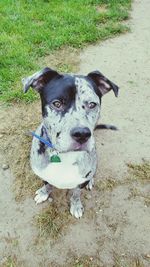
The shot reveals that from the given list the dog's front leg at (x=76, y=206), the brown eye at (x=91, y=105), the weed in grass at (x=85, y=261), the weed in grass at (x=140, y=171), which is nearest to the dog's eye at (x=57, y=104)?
the brown eye at (x=91, y=105)

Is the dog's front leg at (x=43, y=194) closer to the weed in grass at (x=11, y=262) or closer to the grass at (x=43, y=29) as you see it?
the weed in grass at (x=11, y=262)

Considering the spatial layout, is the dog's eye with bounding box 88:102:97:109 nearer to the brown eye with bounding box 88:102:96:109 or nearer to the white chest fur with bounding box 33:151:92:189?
the brown eye with bounding box 88:102:96:109

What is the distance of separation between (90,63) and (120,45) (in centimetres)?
80

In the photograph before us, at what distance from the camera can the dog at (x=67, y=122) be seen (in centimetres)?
320

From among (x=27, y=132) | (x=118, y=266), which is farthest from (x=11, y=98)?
(x=118, y=266)

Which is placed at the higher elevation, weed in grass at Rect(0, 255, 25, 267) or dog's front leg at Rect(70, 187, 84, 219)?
dog's front leg at Rect(70, 187, 84, 219)

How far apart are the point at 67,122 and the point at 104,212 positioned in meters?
1.54

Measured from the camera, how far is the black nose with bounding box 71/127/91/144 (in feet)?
10.2

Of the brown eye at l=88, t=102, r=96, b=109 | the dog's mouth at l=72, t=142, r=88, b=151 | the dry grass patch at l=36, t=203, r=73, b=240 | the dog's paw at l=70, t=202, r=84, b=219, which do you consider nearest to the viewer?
the dog's mouth at l=72, t=142, r=88, b=151

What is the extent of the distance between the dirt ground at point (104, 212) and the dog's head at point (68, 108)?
1.20 meters

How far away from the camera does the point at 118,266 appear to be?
13.0 feet

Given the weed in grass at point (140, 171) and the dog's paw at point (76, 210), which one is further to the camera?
the weed in grass at point (140, 171)

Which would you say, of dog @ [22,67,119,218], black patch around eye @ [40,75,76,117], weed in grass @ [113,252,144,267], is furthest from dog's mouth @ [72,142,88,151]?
weed in grass @ [113,252,144,267]

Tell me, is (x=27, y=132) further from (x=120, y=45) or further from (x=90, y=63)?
(x=120, y=45)
